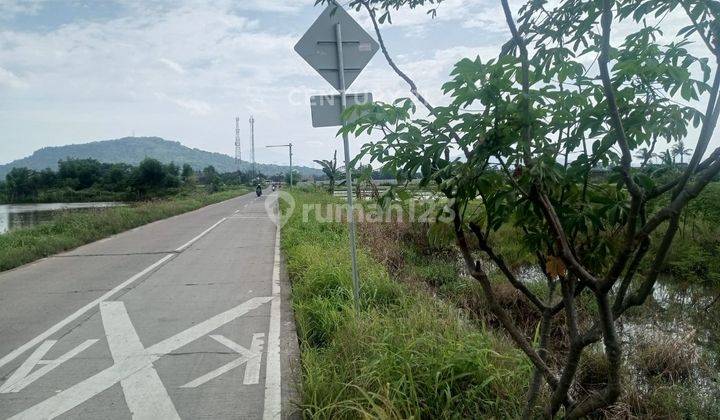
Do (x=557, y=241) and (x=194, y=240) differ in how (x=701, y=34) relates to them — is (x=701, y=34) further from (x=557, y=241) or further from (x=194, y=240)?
(x=194, y=240)

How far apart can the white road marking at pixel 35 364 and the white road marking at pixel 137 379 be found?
0.32 meters

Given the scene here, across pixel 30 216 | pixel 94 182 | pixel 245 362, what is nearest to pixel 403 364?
pixel 245 362

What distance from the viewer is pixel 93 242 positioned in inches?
552

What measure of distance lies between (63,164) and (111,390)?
80.0 metres

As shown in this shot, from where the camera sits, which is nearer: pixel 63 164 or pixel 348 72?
pixel 348 72

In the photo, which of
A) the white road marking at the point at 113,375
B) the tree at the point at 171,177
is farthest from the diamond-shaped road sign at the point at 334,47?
the tree at the point at 171,177

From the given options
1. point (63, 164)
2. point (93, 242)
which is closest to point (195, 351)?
point (93, 242)

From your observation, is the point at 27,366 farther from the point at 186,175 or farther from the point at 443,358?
the point at 186,175

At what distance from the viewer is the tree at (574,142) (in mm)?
1814

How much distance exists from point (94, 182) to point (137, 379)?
2912 inches

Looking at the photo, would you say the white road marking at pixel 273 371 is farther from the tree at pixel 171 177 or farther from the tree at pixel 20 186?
the tree at pixel 20 186

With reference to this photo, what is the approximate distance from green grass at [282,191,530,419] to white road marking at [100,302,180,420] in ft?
3.65

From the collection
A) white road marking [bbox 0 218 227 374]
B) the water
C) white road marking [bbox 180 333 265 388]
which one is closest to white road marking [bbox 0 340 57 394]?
white road marking [bbox 0 218 227 374]

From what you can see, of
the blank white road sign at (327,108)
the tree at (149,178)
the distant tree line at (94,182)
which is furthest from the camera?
the distant tree line at (94,182)
